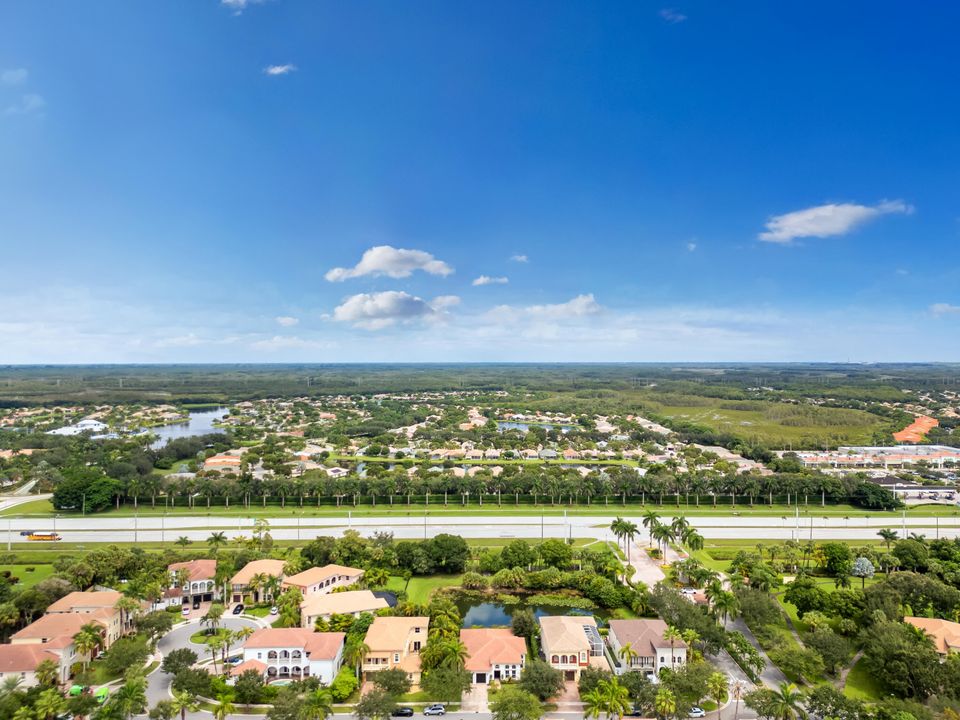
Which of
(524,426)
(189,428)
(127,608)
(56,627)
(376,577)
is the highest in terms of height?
(56,627)

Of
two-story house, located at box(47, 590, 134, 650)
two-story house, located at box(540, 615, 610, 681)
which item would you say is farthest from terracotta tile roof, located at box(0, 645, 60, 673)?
two-story house, located at box(540, 615, 610, 681)

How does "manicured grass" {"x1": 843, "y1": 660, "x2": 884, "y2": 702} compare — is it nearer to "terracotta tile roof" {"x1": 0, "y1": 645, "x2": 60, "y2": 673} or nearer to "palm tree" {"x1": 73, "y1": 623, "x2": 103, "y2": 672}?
"palm tree" {"x1": 73, "y1": 623, "x2": 103, "y2": 672}

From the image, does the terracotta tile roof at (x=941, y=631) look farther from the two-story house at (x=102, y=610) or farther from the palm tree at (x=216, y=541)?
the palm tree at (x=216, y=541)

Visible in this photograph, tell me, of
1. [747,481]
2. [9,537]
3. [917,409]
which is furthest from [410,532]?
[917,409]

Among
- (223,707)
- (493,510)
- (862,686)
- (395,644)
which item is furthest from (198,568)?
(862,686)

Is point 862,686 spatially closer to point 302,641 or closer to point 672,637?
point 672,637
